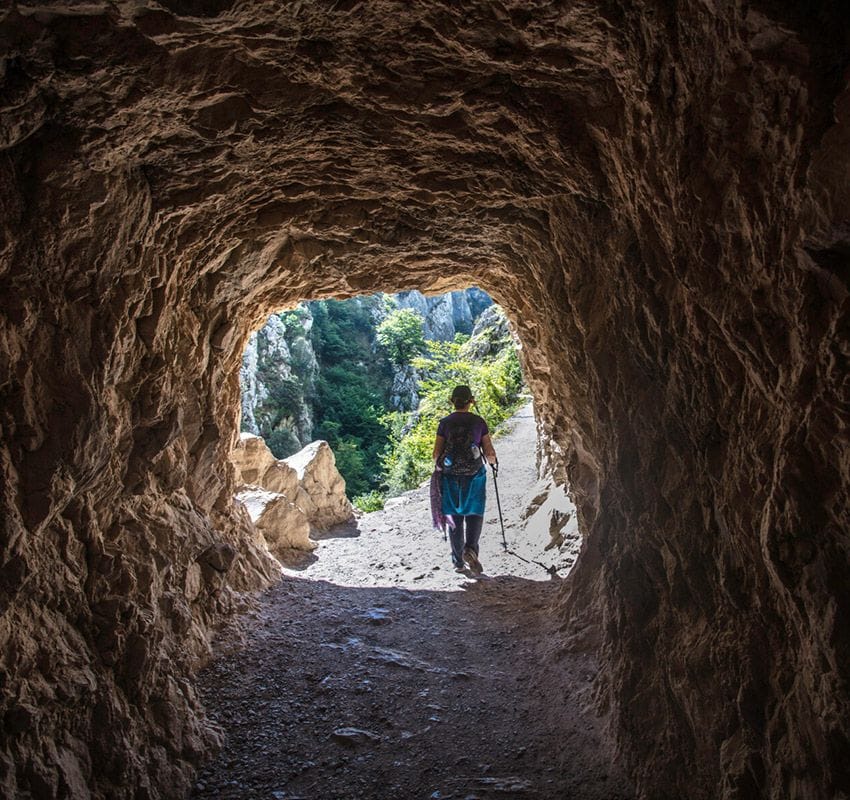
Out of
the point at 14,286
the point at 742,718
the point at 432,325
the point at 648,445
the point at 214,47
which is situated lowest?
the point at 742,718

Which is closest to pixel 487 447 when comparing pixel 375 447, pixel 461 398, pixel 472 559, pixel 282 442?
pixel 461 398

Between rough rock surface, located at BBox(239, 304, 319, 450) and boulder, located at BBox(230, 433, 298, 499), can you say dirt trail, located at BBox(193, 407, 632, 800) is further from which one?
rough rock surface, located at BBox(239, 304, 319, 450)

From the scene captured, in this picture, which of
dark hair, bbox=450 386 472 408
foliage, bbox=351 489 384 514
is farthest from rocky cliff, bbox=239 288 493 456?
dark hair, bbox=450 386 472 408

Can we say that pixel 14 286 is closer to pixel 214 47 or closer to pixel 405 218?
pixel 214 47

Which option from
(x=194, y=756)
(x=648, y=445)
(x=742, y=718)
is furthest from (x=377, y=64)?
(x=194, y=756)

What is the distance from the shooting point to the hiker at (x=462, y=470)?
716 centimetres

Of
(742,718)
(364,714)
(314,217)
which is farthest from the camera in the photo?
(314,217)

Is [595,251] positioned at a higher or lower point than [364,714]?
higher

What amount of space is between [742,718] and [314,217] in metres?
4.00

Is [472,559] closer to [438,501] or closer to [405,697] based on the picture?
[438,501]

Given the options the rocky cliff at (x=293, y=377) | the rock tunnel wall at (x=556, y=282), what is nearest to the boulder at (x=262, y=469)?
the rock tunnel wall at (x=556, y=282)

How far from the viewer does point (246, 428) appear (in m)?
25.0

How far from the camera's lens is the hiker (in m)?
7.16

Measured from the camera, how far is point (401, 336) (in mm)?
35469
